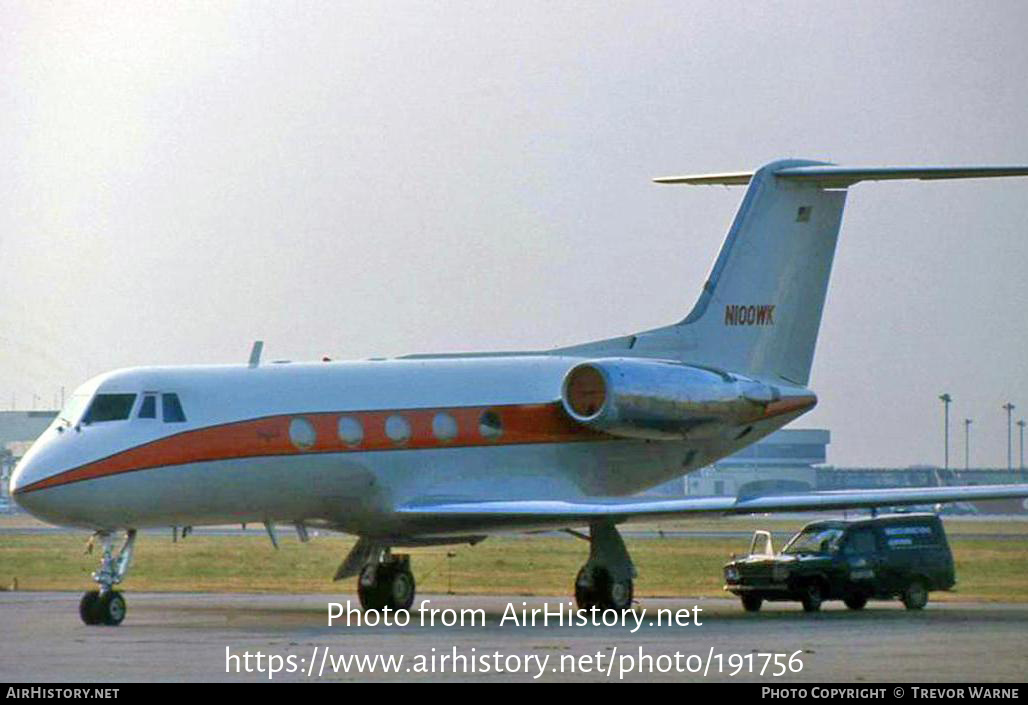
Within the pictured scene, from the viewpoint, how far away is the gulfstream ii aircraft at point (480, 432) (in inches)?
1137

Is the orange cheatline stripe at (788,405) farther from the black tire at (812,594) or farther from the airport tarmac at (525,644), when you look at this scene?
the black tire at (812,594)

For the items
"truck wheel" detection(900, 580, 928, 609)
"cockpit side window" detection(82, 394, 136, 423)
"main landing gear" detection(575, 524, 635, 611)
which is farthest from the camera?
"truck wheel" detection(900, 580, 928, 609)

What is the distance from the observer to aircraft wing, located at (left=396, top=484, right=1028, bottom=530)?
94.9ft

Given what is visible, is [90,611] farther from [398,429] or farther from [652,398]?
[652,398]

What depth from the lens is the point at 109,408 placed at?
29203 millimetres

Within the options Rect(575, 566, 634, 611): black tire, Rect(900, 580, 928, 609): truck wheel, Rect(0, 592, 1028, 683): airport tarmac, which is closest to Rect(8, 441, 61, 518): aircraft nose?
Rect(0, 592, 1028, 683): airport tarmac

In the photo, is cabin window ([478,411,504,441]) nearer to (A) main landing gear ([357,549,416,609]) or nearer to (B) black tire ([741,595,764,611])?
(A) main landing gear ([357,549,416,609])

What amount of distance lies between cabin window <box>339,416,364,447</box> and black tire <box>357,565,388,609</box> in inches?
92.1

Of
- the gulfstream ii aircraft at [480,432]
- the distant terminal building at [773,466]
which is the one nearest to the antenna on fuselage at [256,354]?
the gulfstream ii aircraft at [480,432]

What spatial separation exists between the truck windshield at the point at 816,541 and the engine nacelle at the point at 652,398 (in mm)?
2290

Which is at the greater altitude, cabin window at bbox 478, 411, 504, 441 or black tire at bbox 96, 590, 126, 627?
cabin window at bbox 478, 411, 504, 441

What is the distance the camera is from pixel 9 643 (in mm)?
24094
